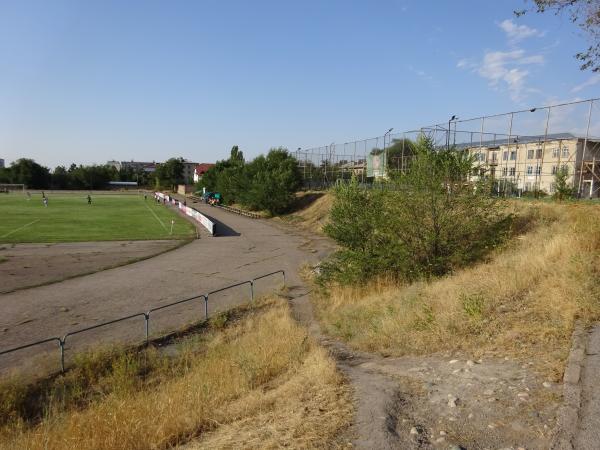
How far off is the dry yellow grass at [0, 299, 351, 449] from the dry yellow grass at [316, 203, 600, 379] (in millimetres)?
2072

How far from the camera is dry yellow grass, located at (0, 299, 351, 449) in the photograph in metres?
5.39

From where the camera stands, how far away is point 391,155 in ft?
133

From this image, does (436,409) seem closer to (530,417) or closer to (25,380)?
(530,417)

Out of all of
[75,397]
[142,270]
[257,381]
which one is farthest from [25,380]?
[142,270]

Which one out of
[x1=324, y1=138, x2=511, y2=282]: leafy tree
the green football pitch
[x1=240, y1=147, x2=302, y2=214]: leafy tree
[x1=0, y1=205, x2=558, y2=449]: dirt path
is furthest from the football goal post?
[x1=324, y1=138, x2=511, y2=282]: leafy tree

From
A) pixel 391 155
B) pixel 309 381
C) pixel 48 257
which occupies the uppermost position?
pixel 391 155

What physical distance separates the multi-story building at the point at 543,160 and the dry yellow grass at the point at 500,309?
44.0 ft

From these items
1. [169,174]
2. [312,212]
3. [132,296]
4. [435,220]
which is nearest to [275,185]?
[312,212]

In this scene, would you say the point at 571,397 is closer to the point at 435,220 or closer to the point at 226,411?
the point at 226,411

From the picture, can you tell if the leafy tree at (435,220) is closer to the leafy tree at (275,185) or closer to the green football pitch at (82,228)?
the green football pitch at (82,228)

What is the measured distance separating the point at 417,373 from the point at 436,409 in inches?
53.8

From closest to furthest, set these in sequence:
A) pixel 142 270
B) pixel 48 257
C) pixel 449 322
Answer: pixel 449 322 → pixel 142 270 → pixel 48 257

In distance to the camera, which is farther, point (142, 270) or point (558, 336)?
point (142, 270)

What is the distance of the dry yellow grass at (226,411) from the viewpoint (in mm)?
5387
